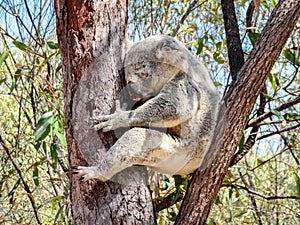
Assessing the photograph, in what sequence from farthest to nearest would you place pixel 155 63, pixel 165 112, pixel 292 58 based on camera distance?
pixel 292 58 < pixel 155 63 < pixel 165 112

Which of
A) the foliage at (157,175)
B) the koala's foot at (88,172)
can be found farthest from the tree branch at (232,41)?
the koala's foot at (88,172)

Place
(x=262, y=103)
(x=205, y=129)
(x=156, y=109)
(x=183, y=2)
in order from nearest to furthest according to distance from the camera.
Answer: (x=156, y=109)
(x=205, y=129)
(x=262, y=103)
(x=183, y=2)

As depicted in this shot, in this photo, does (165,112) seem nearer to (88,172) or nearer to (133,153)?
(133,153)

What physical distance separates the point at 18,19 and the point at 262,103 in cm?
160

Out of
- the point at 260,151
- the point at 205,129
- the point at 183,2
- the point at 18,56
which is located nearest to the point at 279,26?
the point at 205,129

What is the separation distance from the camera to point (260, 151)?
13.5ft

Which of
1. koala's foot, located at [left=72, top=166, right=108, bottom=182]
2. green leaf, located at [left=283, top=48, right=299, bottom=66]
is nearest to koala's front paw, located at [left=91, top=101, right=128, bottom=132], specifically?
koala's foot, located at [left=72, top=166, right=108, bottom=182]

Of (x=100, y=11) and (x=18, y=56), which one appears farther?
(x=18, y=56)

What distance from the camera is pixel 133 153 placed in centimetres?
158

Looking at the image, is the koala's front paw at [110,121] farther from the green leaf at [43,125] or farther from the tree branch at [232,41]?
the tree branch at [232,41]

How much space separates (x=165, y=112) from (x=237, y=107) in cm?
26

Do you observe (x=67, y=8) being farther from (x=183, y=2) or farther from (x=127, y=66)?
(x=183, y=2)

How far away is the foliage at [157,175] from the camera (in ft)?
7.55

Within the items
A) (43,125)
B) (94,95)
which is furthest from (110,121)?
(43,125)
